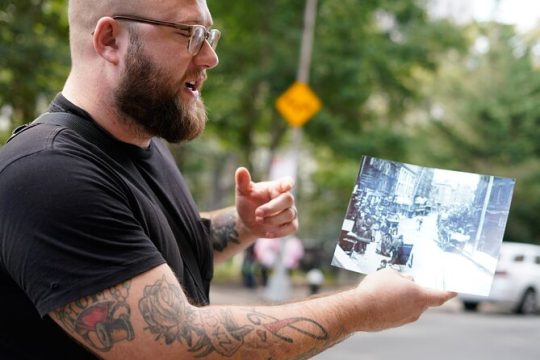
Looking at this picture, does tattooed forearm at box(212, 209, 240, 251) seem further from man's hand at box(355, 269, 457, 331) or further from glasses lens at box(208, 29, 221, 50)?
man's hand at box(355, 269, 457, 331)

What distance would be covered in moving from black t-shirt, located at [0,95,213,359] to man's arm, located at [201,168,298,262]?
2.25ft

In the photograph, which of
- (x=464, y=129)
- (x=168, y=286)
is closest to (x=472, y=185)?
(x=168, y=286)

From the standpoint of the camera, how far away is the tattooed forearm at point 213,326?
1.59 meters

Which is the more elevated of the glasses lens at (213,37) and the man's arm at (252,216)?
the glasses lens at (213,37)

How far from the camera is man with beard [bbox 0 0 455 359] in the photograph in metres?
1.54

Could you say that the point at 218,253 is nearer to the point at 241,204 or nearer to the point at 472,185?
the point at 241,204

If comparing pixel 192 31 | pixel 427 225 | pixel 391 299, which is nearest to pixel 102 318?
pixel 391 299

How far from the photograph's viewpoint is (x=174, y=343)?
1593mm

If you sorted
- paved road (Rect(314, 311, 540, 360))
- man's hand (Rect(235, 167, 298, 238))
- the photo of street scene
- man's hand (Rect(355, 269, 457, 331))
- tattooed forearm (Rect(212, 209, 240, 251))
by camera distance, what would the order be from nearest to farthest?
man's hand (Rect(355, 269, 457, 331)), the photo of street scene, man's hand (Rect(235, 167, 298, 238)), tattooed forearm (Rect(212, 209, 240, 251)), paved road (Rect(314, 311, 540, 360))

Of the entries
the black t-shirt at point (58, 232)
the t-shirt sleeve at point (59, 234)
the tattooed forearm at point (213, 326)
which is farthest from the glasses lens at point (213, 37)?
the tattooed forearm at point (213, 326)

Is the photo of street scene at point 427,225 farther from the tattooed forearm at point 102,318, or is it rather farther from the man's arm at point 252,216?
the tattooed forearm at point 102,318

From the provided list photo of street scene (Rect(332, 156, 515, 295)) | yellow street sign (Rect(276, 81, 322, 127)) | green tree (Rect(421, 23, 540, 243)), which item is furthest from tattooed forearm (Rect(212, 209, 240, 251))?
green tree (Rect(421, 23, 540, 243))

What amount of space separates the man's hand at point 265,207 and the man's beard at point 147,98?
499mm

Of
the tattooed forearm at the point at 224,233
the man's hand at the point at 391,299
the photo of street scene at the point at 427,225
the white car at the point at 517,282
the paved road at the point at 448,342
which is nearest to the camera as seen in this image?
the man's hand at the point at 391,299
